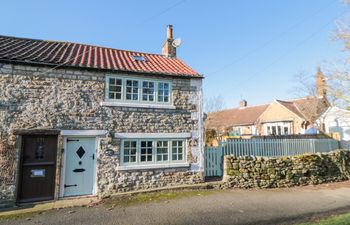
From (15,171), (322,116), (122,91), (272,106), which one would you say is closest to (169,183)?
(122,91)

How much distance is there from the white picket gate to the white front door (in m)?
5.19

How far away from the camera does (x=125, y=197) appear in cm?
805

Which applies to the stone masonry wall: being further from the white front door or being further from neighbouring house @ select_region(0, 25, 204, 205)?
the white front door

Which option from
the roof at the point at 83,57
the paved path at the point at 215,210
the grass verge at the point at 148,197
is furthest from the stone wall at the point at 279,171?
the roof at the point at 83,57

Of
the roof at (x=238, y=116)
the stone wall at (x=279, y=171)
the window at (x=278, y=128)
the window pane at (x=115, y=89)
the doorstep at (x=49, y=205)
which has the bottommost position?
the doorstep at (x=49, y=205)

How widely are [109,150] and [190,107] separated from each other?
403cm

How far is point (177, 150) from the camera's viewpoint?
9.46 m

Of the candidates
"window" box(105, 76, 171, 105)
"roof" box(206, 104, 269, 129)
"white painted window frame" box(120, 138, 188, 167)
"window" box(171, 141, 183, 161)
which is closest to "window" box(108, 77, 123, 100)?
"window" box(105, 76, 171, 105)

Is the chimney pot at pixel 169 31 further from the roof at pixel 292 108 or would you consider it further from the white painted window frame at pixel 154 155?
the roof at pixel 292 108

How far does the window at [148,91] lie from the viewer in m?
9.25

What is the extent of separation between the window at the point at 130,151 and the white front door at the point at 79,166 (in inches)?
46.8

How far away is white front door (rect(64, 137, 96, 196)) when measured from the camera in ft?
26.2

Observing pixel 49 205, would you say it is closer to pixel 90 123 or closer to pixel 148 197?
pixel 90 123

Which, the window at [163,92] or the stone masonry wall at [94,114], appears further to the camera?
the window at [163,92]
